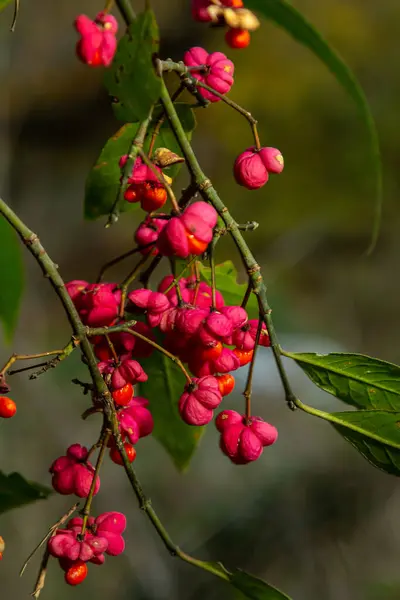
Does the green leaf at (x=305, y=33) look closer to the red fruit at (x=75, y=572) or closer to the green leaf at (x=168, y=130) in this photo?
the green leaf at (x=168, y=130)

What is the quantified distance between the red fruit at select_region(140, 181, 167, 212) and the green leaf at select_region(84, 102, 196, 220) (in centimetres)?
8

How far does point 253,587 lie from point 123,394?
0.17 metres

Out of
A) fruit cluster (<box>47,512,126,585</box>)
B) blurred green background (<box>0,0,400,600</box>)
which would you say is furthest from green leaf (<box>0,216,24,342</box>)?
blurred green background (<box>0,0,400,600</box>)

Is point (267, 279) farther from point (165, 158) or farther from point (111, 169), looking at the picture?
point (165, 158)

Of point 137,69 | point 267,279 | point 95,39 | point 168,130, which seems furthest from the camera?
point 267,279

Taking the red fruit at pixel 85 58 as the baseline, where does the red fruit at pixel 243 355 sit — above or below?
below

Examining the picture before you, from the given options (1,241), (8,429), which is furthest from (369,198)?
(1,241)

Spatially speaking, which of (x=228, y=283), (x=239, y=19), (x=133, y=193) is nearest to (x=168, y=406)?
(x=228, y=283)

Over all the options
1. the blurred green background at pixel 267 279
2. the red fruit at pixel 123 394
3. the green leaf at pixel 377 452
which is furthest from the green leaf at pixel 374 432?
the blurred green background at pixel 267 279

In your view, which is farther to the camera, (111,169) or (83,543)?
(111,169)

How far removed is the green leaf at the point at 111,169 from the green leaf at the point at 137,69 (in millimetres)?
188

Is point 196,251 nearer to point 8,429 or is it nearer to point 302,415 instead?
point 8,429

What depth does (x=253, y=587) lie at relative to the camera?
0.56 meters

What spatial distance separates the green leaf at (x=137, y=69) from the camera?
15.0 inches
